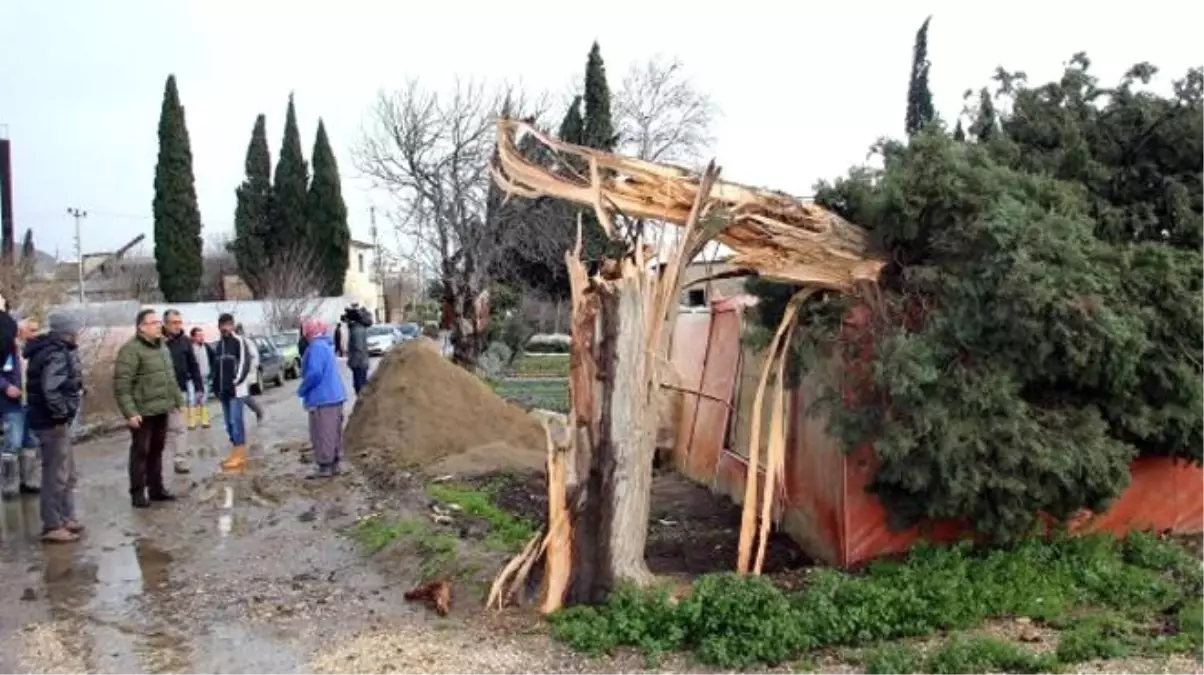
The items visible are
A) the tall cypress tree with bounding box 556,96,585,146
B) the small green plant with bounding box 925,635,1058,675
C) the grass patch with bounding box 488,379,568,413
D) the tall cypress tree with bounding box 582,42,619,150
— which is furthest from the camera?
the tall cypress tree with bounding box 582,42,619,150

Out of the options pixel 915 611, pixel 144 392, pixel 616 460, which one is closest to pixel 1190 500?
pixel 915 611

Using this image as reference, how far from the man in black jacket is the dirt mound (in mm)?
1871

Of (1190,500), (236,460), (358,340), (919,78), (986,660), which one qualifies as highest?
(919,78)

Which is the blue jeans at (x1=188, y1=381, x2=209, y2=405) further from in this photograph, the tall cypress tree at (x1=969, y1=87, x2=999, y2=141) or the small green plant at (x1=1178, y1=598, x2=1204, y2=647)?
the small green plant at (x1=1178, y1=598, x2=1204, y2=647)

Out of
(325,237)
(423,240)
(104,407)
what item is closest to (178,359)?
(104,407)

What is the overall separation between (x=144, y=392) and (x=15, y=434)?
1.78 metres

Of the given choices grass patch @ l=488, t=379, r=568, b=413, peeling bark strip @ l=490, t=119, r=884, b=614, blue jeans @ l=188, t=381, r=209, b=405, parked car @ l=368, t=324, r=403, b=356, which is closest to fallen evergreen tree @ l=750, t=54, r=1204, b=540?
peeling bark strip @ l=490, t=119, r=884, b=614

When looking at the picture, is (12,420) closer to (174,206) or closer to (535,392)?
(535,392)

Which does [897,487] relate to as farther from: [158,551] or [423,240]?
[423,240]

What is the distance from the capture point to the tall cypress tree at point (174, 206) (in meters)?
48.3

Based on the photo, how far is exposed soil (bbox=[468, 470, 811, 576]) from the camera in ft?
24.6

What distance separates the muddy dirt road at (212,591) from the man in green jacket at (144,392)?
1.36 feet

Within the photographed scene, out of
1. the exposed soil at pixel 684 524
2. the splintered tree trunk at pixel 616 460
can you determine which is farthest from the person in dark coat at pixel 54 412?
the splintered tree trunk at pixel 616 460

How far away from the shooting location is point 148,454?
10.5m
